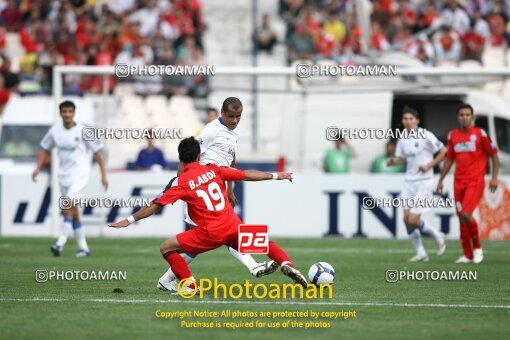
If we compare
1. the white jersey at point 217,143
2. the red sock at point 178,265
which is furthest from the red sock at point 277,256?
the white jersey at point 217,143

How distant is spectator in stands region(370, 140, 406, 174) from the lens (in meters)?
22.8

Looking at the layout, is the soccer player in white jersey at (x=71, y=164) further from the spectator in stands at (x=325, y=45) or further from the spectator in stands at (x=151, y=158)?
the spectator in stands at (x=325, y=45)

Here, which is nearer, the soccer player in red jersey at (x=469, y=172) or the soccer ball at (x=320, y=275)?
the soccer ball at (x=320, y=275)

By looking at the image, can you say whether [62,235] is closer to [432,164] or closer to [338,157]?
[432,164]

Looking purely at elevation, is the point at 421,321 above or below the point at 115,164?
below

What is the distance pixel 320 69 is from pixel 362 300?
899cm

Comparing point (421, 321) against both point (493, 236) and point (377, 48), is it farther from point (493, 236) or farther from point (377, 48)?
point (377, 48)

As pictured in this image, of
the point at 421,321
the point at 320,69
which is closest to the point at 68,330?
the point at 421,321

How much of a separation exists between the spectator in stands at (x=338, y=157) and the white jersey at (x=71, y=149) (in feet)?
22.3

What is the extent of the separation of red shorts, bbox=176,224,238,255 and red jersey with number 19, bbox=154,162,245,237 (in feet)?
0.08

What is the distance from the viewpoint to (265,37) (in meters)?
31.1

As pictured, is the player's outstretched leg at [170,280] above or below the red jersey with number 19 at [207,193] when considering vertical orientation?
below

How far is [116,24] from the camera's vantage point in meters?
31.2

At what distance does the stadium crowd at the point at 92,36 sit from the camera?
28453 millimetres
